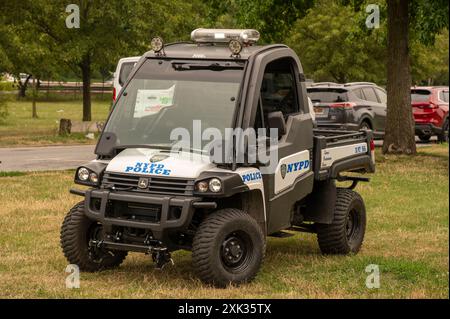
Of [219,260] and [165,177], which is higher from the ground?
[165,177]

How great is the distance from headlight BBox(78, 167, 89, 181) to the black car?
14917mm

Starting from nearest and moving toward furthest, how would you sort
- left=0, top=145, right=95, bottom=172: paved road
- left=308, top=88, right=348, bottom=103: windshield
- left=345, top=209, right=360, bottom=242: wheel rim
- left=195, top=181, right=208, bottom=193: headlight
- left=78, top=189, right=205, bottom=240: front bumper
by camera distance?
left=78, top=189, right=205, bottom=240: front bumper < left=195, top=181, right=208, bottom=193: headlight < left=345, top=209, right=360, bottom=242: wheel rim < left=0, top=145, right=95, bottom=172: paved road < left=308, top=88, right=348, bottom=103: windshield

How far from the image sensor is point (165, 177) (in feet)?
26.5

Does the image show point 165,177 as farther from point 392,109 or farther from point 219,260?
point 392,109

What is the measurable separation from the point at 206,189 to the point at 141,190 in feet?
1.98

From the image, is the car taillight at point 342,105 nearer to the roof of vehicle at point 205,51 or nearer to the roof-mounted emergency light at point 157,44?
the roof of vehicle at point 205,51

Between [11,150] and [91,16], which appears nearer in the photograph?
[11,150]

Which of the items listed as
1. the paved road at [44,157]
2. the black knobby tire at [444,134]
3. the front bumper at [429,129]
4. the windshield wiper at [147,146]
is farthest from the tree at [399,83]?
the windshield wiper at [147,146]

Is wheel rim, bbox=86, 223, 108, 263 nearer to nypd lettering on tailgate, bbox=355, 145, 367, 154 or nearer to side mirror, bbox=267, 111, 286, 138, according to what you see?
side mirror, bbox=267, 111, 286, 138

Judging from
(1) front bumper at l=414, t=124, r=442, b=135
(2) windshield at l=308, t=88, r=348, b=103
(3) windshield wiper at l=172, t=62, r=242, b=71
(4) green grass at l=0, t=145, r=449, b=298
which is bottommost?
(4) green grass at l=0, t=145, r=449, b=298

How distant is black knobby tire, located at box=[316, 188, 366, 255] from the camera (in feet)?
32.2

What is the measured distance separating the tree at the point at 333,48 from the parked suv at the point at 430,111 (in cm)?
1690

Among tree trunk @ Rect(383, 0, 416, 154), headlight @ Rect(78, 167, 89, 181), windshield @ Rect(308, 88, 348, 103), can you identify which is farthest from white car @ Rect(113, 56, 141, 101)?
headlight @ Rect(78, 167, 89, 181)

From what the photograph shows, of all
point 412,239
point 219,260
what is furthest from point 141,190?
point 412,239
